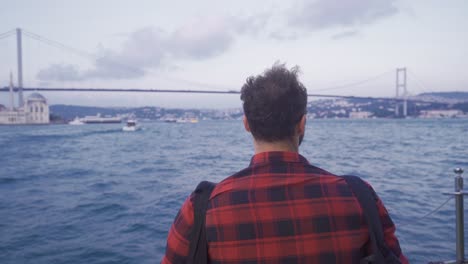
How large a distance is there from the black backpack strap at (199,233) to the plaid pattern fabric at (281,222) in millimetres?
11

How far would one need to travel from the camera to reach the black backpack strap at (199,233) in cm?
89

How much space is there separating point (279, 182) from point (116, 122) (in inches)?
3726

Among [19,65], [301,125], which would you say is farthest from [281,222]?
[19,65]

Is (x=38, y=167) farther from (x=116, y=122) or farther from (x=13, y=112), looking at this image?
(x=116, y=122)

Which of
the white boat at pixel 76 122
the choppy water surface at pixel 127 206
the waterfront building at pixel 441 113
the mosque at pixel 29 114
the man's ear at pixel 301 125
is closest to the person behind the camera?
the man's ear at pixel 301 125

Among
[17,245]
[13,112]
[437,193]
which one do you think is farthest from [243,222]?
[13,112]

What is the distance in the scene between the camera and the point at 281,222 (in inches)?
34.9

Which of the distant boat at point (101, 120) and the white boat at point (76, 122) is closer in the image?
the white boat at point (76, 122)

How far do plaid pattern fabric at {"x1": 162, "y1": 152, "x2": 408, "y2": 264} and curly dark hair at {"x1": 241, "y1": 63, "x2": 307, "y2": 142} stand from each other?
0.41 ft

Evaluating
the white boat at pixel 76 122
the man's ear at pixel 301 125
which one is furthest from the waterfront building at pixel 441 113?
the man's ear at pixel 301 125

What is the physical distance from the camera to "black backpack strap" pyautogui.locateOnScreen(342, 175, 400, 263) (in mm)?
903

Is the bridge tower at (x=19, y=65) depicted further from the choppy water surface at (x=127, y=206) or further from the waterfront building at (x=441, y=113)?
the waterfront building at (x=441, y=113)

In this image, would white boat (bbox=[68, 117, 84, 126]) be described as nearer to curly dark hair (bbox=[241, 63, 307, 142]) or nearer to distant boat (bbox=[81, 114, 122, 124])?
distant boat (bbox=[81, 114, 122, 124])

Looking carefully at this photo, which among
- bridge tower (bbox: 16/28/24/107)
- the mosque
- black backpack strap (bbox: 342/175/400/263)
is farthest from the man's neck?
the mosque
